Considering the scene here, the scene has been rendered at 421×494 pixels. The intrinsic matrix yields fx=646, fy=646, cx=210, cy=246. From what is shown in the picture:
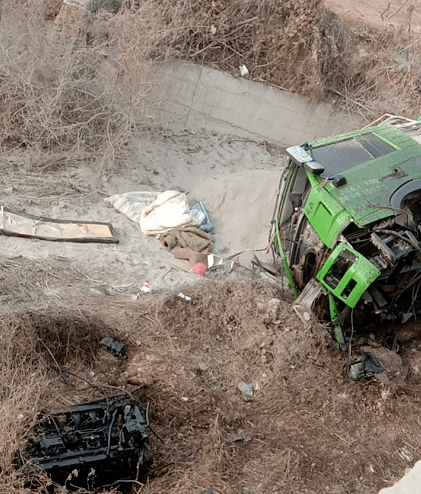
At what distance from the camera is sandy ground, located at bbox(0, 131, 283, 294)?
8742 mm

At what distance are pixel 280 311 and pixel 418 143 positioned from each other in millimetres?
2701

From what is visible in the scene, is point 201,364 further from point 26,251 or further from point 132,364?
point 26,251

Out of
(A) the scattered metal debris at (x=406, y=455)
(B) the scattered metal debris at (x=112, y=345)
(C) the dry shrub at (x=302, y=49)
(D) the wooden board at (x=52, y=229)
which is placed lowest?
(D) the wooden board at (x=52, y=229)

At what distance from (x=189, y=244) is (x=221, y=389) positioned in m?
3.01

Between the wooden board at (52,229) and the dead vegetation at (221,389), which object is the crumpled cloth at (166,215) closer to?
the wooden board at (52,229)

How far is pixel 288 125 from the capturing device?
13.1 meters

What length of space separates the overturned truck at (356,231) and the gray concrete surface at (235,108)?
498 cm

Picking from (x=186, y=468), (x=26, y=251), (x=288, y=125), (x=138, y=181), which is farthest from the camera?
(x=288, y=125)

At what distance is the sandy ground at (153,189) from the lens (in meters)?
8.74

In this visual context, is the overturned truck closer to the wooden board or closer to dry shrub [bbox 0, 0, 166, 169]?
the wooden board

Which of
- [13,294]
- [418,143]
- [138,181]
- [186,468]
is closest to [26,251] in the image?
[13,294]

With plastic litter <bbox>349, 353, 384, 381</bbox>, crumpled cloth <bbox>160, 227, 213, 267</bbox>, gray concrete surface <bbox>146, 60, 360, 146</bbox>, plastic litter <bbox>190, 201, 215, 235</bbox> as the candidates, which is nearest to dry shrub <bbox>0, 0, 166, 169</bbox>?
gray concrete surface <bbox>146, 60, 360, 146</bbox>

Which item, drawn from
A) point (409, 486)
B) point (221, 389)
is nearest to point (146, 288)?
point (221, 389)

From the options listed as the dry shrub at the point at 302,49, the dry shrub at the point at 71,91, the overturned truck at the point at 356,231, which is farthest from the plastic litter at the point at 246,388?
the dry shrub at the point at 302,49
